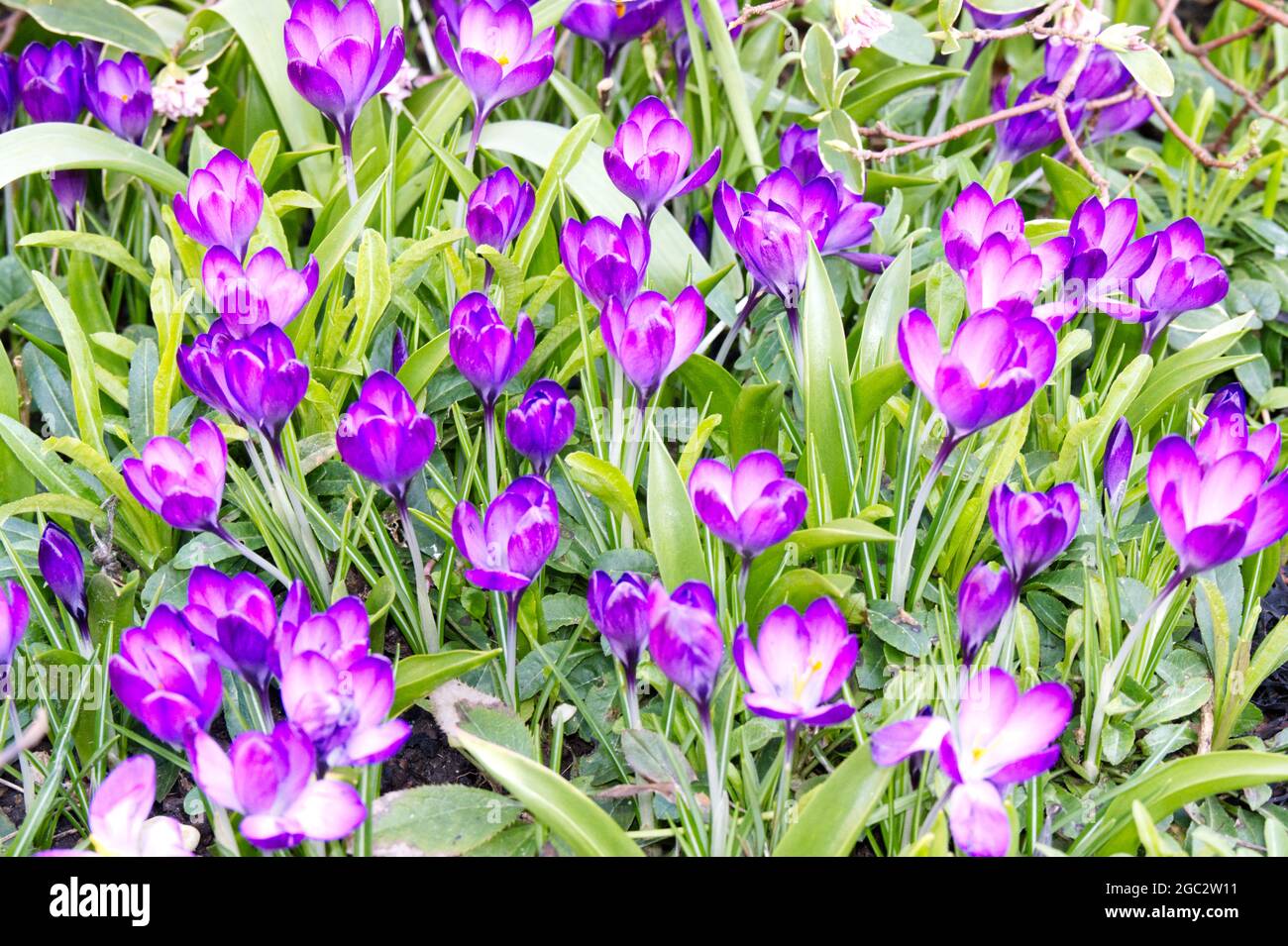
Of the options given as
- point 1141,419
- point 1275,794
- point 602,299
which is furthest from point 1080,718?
point 602,299

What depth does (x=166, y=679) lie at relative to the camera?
1061mm

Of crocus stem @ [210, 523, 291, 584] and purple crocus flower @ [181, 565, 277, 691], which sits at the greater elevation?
crocus stem @ [210, 523, 291, 584]

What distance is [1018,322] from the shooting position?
1212mm

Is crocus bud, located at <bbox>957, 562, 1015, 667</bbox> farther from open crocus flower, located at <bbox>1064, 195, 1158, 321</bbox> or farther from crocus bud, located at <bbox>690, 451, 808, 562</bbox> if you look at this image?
open crocus flower, located at <bbox>1064, 195, 1158, 321</bbox>

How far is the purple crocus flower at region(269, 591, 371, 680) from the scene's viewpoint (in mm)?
1086

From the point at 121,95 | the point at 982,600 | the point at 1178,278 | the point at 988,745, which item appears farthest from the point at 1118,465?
the point at 121,95

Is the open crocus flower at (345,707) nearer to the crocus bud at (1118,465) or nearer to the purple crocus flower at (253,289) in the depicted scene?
the purple crocus flower at (253,289)

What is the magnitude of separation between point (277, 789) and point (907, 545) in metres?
0.71

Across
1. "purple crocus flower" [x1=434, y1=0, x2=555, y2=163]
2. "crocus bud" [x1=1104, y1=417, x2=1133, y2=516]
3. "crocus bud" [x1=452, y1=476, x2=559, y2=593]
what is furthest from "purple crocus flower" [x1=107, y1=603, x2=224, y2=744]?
"crocus bud" [x1=1104, y1=417, x2=1133, y2=516]

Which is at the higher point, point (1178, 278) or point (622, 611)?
point (1178, 278)

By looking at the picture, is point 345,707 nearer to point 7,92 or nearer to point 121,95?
point 121,95

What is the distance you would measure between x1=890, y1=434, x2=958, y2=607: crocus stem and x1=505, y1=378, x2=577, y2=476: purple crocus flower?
0.38 m
